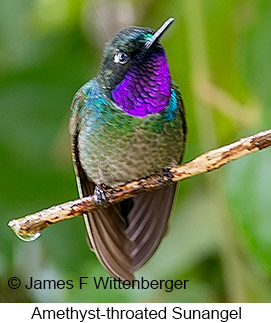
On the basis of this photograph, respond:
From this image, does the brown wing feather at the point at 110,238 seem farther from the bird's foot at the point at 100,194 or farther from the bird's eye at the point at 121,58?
the bird's eye at the point at 121,58

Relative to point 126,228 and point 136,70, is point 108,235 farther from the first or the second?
point 136,70

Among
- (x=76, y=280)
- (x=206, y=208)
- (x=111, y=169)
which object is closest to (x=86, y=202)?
(x=111, y=169)

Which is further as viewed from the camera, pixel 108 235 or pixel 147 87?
pixel 108 235

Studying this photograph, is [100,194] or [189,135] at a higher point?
[189,135]

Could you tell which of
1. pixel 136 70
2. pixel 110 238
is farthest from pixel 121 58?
pixel 110 238

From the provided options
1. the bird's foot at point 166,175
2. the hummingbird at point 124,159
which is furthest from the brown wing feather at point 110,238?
the bird's foot at point 166,175

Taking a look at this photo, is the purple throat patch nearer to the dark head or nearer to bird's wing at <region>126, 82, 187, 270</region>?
the dark head
